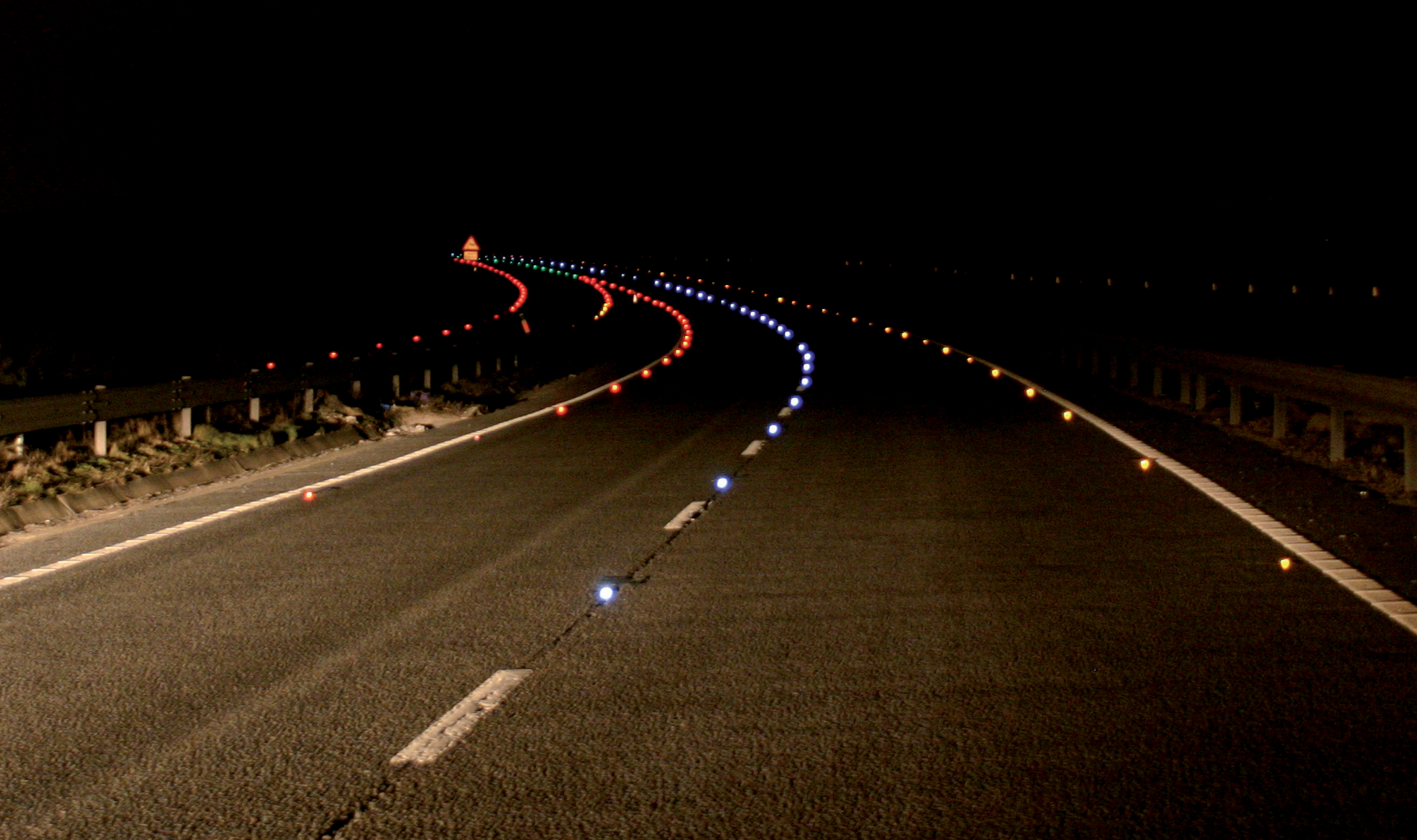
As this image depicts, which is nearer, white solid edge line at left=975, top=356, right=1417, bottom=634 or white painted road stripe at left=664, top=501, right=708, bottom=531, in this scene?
white solid edge line at left=975, top=356, right=1417, bottom=634

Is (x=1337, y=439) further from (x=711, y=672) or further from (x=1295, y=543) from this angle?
(x=711, y=672)

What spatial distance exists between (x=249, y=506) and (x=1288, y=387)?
32.8 ft

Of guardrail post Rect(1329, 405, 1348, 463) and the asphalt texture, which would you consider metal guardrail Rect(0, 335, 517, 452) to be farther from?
guardrail post Rect(1329, 405, 1348, 463)

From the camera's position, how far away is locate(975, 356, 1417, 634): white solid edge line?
26.4 ft

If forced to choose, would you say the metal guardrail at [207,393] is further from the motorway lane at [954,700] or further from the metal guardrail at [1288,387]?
the metal guardrail at [1288,387]

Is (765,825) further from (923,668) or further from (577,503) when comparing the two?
(577,503)

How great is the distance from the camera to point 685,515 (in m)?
11.7

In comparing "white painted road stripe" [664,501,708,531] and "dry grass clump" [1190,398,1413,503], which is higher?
"dry grass clump" [1190,398,1413,503]

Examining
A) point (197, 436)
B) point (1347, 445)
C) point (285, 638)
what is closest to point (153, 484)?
point (197, 436)

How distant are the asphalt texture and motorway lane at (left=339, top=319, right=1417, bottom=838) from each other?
0.07 feet

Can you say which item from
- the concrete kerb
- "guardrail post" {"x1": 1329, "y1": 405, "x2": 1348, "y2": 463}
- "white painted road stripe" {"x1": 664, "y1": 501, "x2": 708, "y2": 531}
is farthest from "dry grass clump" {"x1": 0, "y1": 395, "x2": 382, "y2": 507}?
"guardrail post" {"x1": 1329, "y1": 405, "x2": 1348, "y2": 463}

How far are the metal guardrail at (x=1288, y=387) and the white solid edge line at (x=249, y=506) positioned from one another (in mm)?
8553

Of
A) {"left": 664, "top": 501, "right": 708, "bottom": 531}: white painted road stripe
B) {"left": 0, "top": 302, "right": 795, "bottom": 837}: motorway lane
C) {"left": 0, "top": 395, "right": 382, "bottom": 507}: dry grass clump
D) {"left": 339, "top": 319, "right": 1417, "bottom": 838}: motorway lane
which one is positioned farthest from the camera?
{"left": 0, "top": 395, "right": 382, "bottom": 507}: dry grass clump

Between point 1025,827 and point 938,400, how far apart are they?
1879 cm
